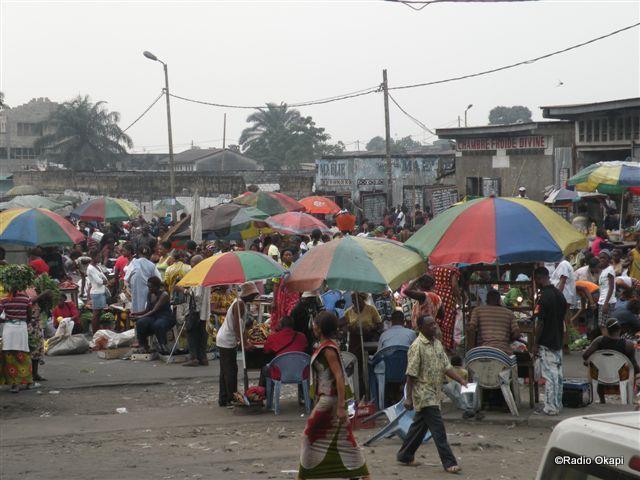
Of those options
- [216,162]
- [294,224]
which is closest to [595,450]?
[294,224]

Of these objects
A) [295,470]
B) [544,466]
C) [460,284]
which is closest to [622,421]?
[544,466]

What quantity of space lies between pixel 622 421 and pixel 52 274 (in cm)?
1775

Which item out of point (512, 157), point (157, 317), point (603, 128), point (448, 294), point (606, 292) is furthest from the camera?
point (512, 157)

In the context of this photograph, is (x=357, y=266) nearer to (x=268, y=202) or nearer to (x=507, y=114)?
(x=268, y=202)

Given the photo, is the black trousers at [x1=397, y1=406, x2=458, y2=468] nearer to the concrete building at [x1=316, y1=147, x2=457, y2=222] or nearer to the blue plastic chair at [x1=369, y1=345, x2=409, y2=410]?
the blue plastic chair at [x1=369, y1=345, x2=409, y2=410]

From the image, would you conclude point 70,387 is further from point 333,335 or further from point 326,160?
point 326,160

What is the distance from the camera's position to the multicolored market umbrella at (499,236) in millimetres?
10695

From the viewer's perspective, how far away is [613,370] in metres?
11.3

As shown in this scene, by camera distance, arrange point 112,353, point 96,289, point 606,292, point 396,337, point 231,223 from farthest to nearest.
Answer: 1. point 231,223
2. point 96,289
3. point 112,353
4. point 606,292
5. point 396,337

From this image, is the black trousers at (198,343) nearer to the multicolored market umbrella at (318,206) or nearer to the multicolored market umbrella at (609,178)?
the multicolored market umbrella at (609,178)

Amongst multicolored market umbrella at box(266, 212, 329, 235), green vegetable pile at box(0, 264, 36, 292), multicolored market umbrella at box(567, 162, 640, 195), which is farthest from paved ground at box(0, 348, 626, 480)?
multicolored market umbrella at box(266, 212, 329, 235)

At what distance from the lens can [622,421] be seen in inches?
144

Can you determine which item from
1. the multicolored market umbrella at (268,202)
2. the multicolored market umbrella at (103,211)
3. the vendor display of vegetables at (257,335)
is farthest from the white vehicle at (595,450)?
the multicolored market umbrella at (103,211)

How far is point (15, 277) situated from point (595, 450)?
1091 cm
